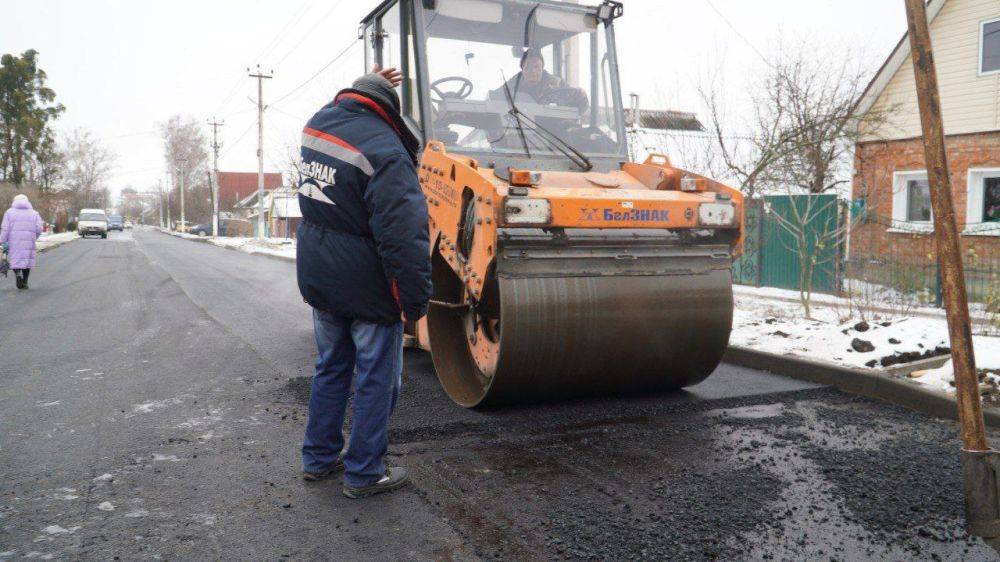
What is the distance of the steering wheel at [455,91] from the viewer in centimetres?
559

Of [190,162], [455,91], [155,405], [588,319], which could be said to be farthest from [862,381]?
[190,162]

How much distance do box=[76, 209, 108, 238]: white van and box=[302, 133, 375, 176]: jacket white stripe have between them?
49879mm

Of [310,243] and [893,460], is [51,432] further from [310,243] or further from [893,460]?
[893,460]

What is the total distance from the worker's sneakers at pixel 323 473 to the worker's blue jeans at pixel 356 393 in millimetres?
21

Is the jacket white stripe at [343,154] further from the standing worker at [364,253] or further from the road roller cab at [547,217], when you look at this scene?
the road roller cab at [547,217]

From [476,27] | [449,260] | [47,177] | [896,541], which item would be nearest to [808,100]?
[476,27]

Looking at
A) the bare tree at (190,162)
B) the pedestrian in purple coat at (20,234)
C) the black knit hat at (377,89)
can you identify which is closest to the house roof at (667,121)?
the pedestrian in purple coat at (20,234)

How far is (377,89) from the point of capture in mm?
3598

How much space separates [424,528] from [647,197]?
2.42 meters

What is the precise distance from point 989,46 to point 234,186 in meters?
89.4

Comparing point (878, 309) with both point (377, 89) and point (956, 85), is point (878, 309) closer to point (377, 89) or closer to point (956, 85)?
point (377, 89)

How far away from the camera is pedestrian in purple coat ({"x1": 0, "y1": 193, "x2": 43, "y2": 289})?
13.0 meters

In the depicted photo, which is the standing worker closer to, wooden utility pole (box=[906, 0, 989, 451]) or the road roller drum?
the road roller drum

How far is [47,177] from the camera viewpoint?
1886 inches
